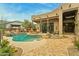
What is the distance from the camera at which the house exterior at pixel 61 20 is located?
2.76 metres

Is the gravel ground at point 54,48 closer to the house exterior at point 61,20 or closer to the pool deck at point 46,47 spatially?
the pool deck at point 46,47

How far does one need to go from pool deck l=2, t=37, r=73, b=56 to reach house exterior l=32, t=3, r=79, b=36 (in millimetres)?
122

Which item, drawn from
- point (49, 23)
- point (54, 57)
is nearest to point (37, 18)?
point (49, 23)

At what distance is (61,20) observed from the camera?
2795 mm

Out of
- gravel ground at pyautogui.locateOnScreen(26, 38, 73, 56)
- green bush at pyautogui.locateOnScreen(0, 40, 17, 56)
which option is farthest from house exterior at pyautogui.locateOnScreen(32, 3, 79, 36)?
green bush at pyautogui.locateOnScreen(0, 40, 17, 56)

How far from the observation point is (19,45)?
2.77 metres

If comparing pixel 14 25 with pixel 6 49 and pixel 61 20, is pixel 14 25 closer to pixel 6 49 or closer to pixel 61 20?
pixel 6 49

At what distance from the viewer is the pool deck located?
2.77m

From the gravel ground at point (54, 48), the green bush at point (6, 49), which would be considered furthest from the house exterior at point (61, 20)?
the green bush at point (6, 49)

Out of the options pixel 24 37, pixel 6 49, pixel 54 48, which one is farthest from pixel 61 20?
pixel 6 49

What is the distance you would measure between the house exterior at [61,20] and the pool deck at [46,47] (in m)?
0.12

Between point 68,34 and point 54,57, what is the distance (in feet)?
1.18

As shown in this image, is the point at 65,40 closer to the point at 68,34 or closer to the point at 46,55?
the point at 68,34

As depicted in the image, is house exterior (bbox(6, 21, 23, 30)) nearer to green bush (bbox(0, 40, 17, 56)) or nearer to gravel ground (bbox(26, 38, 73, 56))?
green bush (bbox(0, 40, 17, 56))
